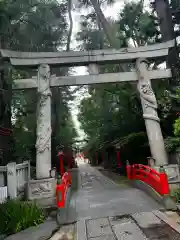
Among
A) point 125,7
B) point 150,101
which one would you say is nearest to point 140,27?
point 125,7

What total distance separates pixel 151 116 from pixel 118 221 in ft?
17.5

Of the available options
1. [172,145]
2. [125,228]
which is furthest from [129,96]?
[125,228]

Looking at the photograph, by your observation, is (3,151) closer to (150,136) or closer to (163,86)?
(150,136)

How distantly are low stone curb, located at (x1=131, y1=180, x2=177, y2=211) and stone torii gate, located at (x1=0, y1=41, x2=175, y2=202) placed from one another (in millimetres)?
1233

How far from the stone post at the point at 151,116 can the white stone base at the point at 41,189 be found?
4615 mm

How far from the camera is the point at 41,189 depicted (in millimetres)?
8375

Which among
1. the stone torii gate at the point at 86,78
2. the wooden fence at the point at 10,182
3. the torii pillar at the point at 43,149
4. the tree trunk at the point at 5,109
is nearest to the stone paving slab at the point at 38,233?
the wooden fence at the point at 10,182

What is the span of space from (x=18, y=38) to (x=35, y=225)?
10.8 m

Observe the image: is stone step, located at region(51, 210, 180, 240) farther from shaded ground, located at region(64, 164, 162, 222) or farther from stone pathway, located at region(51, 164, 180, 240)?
shaded ground, located at region(64, 164, 162, 222)

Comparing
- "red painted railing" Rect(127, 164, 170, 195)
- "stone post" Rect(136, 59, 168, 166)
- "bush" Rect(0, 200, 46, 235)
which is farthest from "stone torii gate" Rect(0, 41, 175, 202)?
"bush" Rect(0, 200, 46, 235)

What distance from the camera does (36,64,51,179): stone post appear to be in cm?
891

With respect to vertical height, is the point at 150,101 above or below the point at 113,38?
below

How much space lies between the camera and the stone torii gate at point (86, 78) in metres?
9.12

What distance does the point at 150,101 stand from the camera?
31.7 feet
